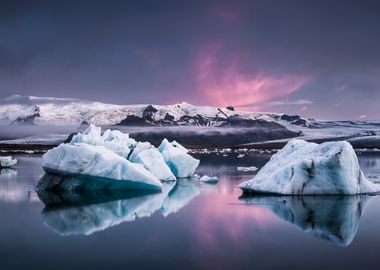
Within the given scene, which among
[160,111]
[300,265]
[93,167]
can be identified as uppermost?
[160,111]

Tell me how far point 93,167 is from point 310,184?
625cm

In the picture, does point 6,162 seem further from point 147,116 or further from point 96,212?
point 147,116

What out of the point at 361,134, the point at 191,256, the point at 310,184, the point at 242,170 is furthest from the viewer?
the point at 361,134

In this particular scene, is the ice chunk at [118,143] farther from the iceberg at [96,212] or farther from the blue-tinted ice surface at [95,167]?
the iceberg at [96,212]

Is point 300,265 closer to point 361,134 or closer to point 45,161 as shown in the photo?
point 45,161

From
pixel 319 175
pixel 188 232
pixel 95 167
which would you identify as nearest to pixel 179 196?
pixel 95 167

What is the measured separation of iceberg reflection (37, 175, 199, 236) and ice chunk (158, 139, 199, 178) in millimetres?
3465

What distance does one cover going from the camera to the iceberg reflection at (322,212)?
913 cm

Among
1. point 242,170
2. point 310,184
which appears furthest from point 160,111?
point 310,184

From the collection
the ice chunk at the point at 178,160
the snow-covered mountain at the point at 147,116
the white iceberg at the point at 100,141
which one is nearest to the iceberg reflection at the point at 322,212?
the ice chunk at the point at 178,160

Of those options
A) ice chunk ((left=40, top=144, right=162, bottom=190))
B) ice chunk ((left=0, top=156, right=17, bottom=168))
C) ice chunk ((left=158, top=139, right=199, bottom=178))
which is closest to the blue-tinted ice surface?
ice chunk ((left=40, top=144, right=162, bottom=190))

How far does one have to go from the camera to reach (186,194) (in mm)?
15602

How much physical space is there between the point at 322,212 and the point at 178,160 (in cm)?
1062

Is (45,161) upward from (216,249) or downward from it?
upward
